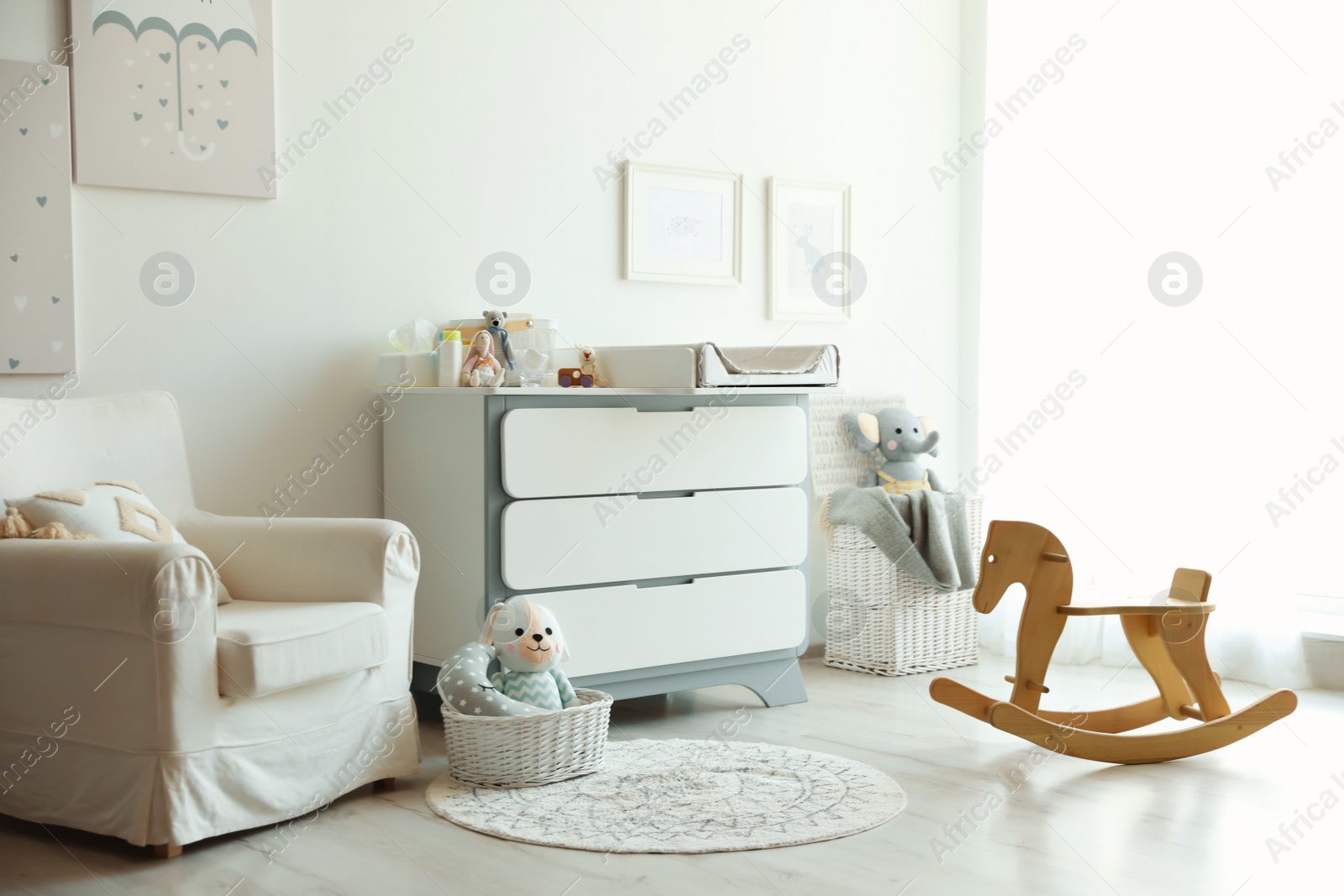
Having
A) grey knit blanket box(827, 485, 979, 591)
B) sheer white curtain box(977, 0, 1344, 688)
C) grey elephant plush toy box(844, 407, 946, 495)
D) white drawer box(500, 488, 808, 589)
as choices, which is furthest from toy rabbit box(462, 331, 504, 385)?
sheer white curtain box(977, 0, 1344, 688)

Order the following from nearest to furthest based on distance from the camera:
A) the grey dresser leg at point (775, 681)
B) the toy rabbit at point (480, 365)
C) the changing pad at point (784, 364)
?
the toy rabbit at point (480, 365) → the changing pad at point (784, 364) → the grey dresser leg at point (775, 681)

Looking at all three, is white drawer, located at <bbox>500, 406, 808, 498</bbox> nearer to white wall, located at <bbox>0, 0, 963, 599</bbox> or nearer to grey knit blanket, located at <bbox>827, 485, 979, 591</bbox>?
white wall, located at <bbox>0, 0, 963, 599</bbox>

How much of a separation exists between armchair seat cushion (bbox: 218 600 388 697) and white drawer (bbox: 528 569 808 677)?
0.51 meters

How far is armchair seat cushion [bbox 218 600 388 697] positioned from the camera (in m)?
Answer: 2.06

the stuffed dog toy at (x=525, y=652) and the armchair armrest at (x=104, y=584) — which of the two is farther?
A: the stuffed dog toy at (x=525, y=652)

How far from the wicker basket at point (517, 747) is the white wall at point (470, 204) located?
597mm

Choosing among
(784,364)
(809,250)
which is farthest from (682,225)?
(784,364)

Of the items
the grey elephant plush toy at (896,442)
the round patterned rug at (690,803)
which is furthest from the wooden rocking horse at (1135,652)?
the grey elephant plush toy at (896,442)

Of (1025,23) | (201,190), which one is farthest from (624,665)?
(1025,23)

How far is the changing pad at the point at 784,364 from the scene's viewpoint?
2.92 metres

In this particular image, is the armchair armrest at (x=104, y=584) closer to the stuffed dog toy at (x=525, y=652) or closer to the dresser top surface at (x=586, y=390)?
the stuffed dog toy at (x=525, y=652)

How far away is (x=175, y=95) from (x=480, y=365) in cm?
92

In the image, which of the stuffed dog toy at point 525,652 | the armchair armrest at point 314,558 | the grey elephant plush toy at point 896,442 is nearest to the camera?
the armchair armrest at point 314,558

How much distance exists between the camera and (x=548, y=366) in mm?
3012
